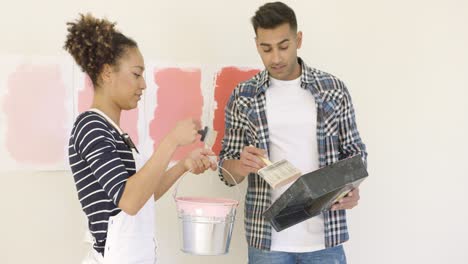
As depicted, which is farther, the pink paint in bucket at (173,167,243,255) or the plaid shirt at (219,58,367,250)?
the plaid shirt at (219,58,367,250)

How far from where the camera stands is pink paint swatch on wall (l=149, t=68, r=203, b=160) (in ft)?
6.27

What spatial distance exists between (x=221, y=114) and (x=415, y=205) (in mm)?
894

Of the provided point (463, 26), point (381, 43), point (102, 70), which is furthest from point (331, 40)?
point (102, 70)

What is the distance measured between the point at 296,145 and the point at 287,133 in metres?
0.04

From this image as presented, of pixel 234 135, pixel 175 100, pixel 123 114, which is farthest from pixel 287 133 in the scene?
pixel 123 114

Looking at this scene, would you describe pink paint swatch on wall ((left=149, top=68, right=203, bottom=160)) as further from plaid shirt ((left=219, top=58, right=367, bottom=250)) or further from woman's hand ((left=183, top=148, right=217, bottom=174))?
woman's hand ((left=183, top=148, right=217, bottom=174))

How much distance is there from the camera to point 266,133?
1.72 metres

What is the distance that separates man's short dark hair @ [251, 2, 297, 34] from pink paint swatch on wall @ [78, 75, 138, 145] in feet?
1.58

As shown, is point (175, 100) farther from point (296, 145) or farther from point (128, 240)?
point (128, 240)

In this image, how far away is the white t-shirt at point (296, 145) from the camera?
1.69m

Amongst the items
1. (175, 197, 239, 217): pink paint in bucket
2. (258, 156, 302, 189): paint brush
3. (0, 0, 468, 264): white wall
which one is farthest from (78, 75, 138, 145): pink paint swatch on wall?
(258, 156, 302, 189): paint brush

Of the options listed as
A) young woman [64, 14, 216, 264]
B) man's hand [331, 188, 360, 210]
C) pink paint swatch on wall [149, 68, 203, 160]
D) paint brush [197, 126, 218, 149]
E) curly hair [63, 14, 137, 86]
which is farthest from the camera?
pink paint swatch on wall [149, 68, 203, 160]

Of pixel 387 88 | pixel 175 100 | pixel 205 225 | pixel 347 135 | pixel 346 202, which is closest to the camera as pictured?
pixel 205 225

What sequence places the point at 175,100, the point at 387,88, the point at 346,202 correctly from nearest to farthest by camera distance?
the point at 346,202, the point at 175,100, the point at 387,88
